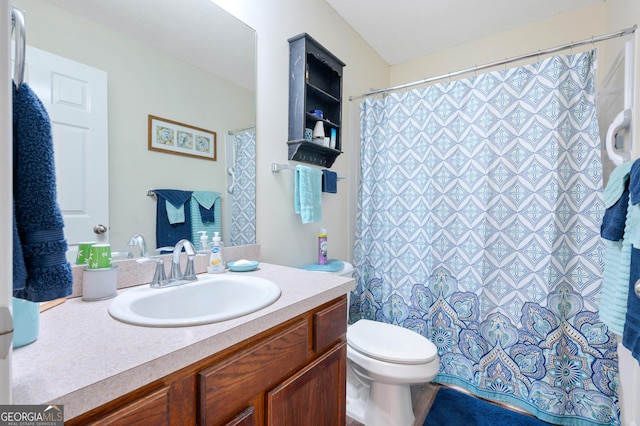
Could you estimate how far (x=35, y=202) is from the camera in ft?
1.41

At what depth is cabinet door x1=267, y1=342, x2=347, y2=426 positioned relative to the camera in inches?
30.6

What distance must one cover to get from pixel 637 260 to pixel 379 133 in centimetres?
146

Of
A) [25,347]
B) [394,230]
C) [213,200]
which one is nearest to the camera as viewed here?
[25,347]

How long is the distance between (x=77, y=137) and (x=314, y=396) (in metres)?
1.08

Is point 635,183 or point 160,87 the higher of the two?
point 160,87

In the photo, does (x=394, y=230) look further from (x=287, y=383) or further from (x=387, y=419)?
(x=287, y=383)

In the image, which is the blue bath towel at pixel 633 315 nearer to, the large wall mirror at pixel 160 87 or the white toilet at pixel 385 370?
the white toilet at pixel 385 370

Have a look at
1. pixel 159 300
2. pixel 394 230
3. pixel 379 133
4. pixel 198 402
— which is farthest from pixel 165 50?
pixel 394 230

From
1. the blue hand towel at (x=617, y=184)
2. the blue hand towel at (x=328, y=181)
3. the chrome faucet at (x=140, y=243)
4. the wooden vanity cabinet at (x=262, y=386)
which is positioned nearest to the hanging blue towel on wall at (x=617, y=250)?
the blue hand towel at (x=617, y=184)

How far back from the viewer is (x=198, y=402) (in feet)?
1.95

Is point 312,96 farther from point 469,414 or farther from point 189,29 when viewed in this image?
point 469,414

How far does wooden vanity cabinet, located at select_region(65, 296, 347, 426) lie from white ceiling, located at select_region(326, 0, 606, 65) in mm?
1905

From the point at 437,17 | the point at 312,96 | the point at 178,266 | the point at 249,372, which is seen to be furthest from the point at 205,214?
the point at 437,17

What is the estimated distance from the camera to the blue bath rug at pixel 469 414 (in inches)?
57.7
